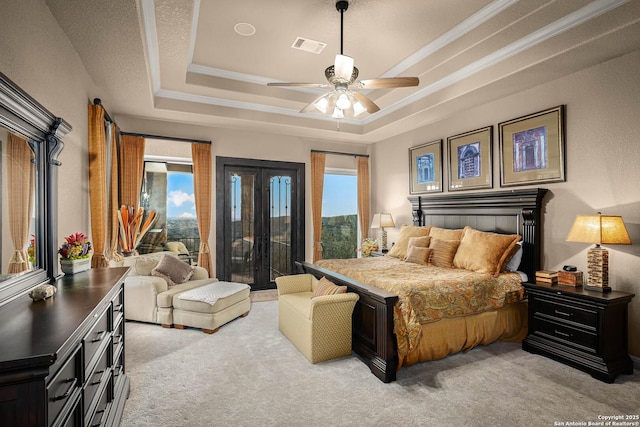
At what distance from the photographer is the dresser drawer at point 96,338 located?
152 centimetres

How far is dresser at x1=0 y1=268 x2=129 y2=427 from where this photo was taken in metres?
1.00

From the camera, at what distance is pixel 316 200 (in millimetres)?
6105

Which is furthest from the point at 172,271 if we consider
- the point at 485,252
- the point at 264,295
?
the point at 485,252

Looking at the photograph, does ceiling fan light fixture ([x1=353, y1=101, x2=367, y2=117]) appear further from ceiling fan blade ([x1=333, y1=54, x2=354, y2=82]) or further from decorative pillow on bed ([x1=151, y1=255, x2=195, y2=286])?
decorative pillow on bed ([x1=151, y1=255, x2=195, y2=286])

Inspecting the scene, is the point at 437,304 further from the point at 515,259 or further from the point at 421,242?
the point at 421,242

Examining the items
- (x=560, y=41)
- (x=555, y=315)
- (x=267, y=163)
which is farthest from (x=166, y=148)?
(x=555, y=315)

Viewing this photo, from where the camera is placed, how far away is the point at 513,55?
10.5ft

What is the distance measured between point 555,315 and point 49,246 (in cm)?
417

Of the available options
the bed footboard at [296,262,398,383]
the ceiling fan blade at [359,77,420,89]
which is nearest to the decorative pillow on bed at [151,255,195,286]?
the bed footboard at [296,262,398,383]

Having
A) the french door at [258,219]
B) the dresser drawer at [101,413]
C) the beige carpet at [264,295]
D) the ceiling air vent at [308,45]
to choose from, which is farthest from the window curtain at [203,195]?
the dresser drawer at [101,413]

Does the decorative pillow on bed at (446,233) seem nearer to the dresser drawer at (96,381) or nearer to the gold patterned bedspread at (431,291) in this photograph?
the gold patterned bedspread at (431,291)

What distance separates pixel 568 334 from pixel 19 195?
4.26 meters

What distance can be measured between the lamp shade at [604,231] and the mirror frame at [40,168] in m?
4.09

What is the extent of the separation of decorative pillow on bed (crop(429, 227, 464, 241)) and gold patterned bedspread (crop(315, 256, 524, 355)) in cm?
64
